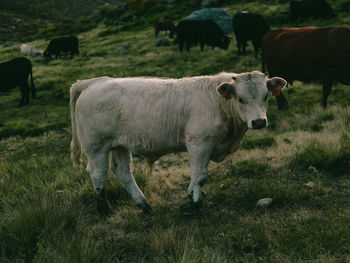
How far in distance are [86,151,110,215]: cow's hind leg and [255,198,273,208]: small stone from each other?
6.71 feet

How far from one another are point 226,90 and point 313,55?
524 cm

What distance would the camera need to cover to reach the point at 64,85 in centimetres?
1507

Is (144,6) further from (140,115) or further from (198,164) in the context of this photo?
(198,164)

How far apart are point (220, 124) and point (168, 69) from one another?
11530 millimetres

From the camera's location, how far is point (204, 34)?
1927 cm

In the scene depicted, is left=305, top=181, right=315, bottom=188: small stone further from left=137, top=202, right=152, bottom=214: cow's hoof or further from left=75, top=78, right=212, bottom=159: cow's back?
left=137, top=202, right=152, bottom=214: cow's hoof

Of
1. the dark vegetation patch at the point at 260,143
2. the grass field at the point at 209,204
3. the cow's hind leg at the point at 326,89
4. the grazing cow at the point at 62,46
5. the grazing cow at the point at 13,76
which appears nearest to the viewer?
the grass field at the point at 209,204

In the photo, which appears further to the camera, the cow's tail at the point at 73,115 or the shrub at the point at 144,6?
the shrub at the point at 144,6

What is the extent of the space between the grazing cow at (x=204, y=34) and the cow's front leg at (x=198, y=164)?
15.4 meters

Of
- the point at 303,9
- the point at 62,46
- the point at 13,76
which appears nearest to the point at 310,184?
the point at 13,76

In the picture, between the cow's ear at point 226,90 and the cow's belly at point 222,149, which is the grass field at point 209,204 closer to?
the cow's belly at point 222,149

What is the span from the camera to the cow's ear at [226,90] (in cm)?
424

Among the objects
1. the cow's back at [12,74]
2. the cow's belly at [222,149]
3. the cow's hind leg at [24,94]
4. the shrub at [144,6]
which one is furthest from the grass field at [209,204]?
the shrub at [144,6]

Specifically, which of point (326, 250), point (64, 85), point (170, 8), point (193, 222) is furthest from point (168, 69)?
point (170, 8)
